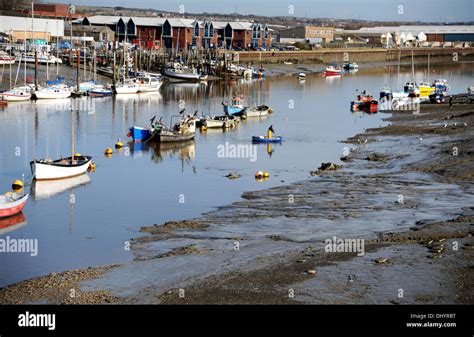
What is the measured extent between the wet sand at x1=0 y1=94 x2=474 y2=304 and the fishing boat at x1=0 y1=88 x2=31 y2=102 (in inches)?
1226

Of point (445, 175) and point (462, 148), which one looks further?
point (462, 148)

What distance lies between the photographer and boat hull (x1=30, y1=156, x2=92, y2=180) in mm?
31453

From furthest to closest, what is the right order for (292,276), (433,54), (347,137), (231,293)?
(433,54) < (347,137) < (292,276) < (231,293)

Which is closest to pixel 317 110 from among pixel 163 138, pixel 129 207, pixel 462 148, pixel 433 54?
pixel 163 138

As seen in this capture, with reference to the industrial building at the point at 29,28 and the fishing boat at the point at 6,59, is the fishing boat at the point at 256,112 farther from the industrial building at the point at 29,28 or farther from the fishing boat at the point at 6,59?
the industrial building at the point at 29,28

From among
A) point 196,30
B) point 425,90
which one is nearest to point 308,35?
point 196,30

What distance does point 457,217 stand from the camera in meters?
24.3

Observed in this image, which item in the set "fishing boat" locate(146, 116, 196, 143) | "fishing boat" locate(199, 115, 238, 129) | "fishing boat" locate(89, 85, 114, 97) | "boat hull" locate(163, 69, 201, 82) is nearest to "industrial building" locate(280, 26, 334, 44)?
"boat hull" locate(163, 69, 201, 82)

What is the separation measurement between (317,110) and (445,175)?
31292 mm

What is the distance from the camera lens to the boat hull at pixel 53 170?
103 ft

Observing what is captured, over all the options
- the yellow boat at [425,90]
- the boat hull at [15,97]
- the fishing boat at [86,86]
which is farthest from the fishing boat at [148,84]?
the yellow boat at [425,90]

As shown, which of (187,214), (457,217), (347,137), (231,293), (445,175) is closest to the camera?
(231,293)

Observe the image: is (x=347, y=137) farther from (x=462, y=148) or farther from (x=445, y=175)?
(x=445, y=175)

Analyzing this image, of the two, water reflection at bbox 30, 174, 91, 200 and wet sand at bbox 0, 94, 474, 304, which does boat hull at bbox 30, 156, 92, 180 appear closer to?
water reflection at bbox 30, 174, 91, 200
